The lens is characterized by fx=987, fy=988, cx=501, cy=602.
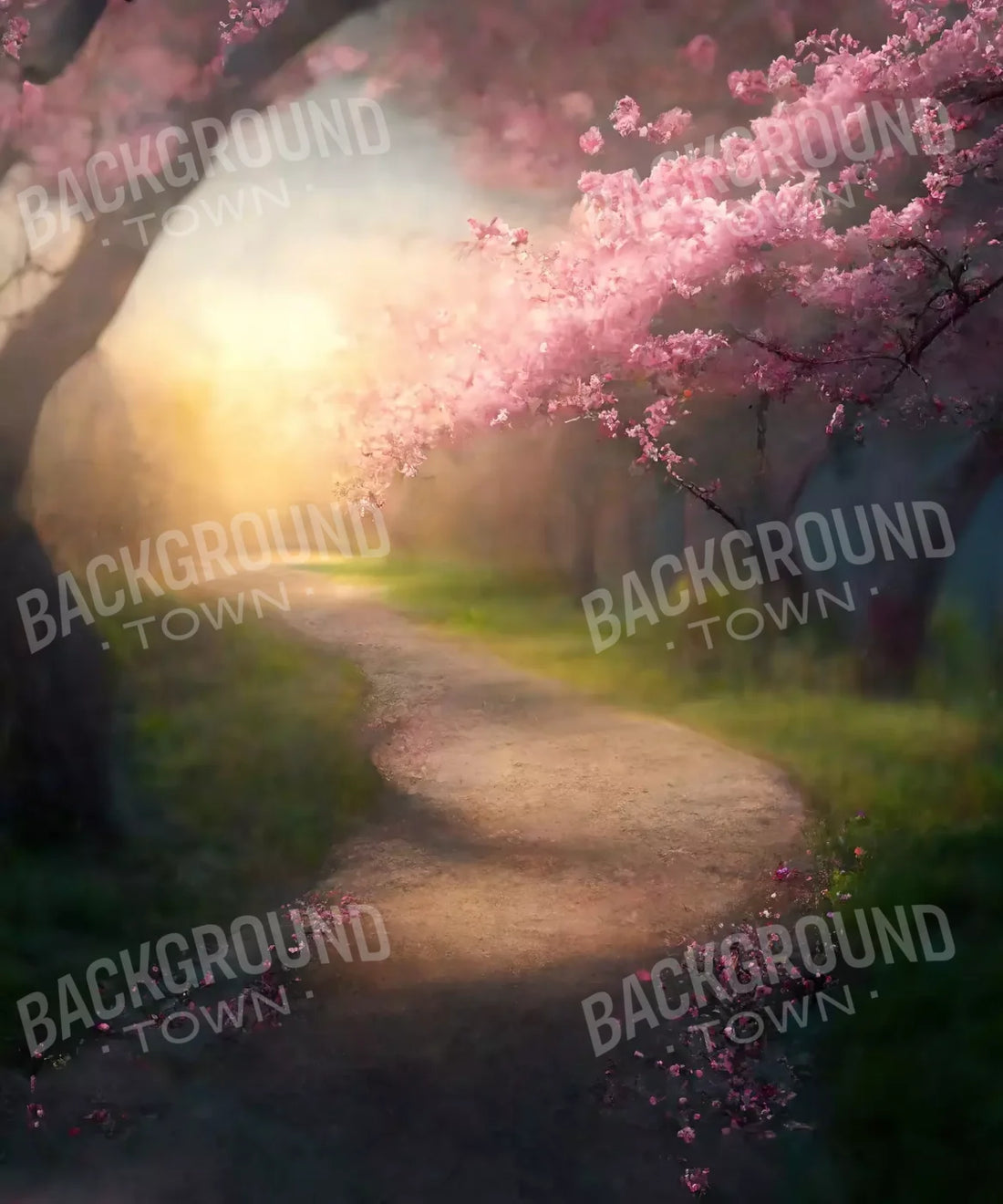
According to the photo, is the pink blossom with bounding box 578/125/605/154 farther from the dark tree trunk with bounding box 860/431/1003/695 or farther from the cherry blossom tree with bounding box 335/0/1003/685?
the dark tree trunk with bounding box 860/431/1003/695

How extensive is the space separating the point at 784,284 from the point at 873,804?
171 centimetres

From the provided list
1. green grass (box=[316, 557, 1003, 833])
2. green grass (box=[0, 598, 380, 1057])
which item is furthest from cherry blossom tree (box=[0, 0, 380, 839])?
green grass (box=[316, 557, 1003, 833])

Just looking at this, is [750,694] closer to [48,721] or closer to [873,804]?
[873,804]

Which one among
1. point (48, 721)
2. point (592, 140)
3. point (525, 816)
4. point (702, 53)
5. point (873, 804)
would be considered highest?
point (702, 53)

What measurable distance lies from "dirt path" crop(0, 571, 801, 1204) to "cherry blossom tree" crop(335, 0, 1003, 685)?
2.63 ft

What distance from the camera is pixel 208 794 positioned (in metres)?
3.17

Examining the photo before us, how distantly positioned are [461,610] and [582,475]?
2.38ft

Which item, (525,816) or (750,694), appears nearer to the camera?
(525,816)

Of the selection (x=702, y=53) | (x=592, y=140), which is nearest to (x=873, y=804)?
(x=592, y=140)

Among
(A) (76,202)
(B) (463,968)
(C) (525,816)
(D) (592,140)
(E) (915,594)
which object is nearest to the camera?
(B) (463,968)

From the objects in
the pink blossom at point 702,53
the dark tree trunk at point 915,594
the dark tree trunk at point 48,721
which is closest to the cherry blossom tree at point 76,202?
the dark tree trunk at point 48,721

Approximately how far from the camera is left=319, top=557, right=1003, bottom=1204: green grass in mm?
2004

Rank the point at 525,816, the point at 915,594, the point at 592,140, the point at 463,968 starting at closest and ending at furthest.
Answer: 1. the point at 463,968
2. the point at 592,140
3. the point at 525,816
4. the point at 915,594

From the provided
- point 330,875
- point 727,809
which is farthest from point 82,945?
point 727,809
